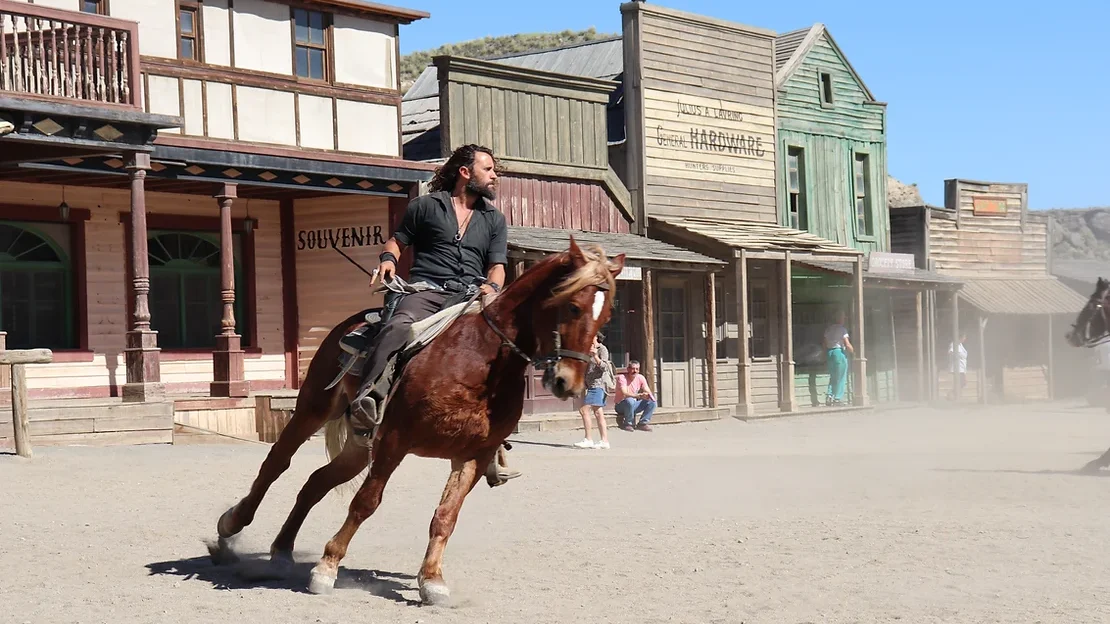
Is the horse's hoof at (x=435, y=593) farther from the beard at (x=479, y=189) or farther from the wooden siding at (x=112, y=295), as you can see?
the wooden siding at (x=112, y=295)

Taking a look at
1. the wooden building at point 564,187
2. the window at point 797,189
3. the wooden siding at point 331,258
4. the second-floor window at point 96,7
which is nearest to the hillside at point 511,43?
the window at point 797,189

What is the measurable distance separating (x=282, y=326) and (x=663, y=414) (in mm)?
6012

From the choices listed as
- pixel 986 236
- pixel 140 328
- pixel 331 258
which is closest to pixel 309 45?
pixel 331 258

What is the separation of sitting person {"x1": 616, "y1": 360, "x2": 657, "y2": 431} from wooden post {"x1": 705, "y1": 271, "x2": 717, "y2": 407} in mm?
2595

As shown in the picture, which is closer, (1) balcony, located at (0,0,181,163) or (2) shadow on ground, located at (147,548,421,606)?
(2) shadow on ground, located at (147,548,421,606)

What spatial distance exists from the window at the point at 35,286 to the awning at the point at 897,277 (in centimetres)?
1297

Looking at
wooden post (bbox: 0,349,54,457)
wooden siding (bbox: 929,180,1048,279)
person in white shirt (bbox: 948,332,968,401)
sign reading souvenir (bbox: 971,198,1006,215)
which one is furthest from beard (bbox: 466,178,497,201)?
sign reading souvenir (bbox: 971,198,1006,215)

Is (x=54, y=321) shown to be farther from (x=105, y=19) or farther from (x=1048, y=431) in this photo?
(x=1048, y=431)

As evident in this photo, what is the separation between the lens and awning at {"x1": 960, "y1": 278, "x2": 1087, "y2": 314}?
32.8m

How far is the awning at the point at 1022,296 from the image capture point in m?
Answer: 32.8

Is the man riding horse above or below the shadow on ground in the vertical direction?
above

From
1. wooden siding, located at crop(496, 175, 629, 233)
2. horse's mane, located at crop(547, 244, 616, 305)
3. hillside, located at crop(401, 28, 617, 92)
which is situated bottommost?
horse's mane, located at crop(547, 244, 616, 305)

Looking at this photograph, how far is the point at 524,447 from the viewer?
1839cm

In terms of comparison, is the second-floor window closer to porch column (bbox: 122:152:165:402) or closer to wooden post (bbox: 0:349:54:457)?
porch column (bbox: 122:152:165:402)
